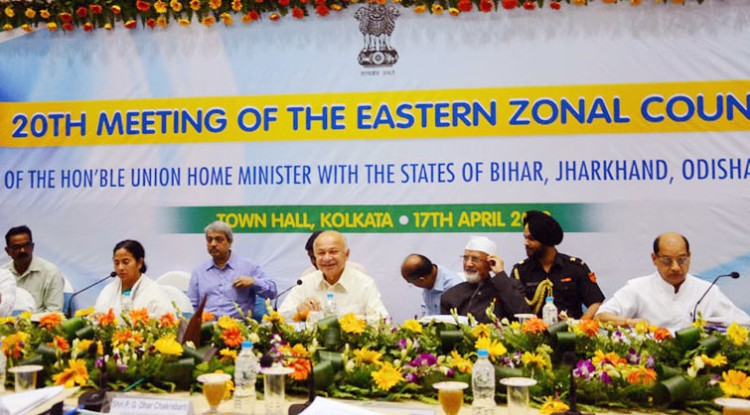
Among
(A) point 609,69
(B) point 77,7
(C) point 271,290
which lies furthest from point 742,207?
(B) point 77,7

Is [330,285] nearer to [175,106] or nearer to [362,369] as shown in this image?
[175,106]

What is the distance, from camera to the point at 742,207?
Result: 13.5 feet

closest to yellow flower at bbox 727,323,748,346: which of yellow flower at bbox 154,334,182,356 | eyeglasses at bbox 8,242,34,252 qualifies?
yellow flower at bbox 154,334,182,356

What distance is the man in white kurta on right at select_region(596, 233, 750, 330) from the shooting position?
375cm

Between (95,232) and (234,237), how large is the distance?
961 mm

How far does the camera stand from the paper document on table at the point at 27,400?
1.73m

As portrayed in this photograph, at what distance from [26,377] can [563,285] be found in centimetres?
295

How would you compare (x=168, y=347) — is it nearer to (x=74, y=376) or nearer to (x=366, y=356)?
(x=74, y=376)

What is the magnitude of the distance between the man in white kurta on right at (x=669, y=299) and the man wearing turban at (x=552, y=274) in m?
0.19

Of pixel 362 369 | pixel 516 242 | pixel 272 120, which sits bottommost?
pixel 362 369

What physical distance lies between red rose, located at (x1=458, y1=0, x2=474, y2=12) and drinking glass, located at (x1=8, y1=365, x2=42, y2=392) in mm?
3138

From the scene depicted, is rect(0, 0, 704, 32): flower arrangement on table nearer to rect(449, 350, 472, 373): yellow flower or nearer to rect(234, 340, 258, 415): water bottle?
rect(449, 350, 472, 373): yellow flower

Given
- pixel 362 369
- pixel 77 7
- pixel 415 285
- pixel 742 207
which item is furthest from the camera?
pixel 77 7

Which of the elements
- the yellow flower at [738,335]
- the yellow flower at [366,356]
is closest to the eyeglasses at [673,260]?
the yellow flower at [738,335]
